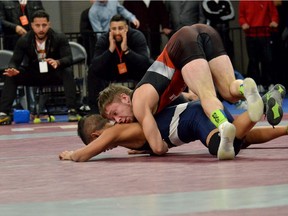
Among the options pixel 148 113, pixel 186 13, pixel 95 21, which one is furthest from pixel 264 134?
pixel 186 13

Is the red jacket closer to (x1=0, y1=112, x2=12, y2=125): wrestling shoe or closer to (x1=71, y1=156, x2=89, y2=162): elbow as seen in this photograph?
(x1=0, y1=112, x2=12, y2=125): wrestling shoe

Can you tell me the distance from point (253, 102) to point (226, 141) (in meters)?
0.27

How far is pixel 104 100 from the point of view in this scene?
548 cm

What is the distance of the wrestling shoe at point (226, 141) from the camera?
498cm

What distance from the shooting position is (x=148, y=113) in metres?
5.40

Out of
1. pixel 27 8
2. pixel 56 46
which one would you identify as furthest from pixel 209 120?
pixel 27 8

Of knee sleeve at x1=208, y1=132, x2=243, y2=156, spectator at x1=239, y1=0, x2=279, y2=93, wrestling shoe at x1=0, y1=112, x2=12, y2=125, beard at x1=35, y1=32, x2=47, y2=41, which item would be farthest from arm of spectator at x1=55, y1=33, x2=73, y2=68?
knee sleeve at x1=208, y1=132, x2=243, y2=156

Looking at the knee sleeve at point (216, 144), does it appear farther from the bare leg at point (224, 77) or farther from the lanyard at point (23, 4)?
the lanyard at point (23, 4)

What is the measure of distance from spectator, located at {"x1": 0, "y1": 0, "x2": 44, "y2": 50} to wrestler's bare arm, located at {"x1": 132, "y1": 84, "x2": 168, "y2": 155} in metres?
6.45

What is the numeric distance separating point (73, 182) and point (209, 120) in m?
1.18

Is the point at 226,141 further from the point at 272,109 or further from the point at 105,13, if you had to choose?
the point at 105,13

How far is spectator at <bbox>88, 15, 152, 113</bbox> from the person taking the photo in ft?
33.5

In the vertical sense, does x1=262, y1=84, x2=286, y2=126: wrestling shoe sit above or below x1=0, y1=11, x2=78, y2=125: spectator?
above

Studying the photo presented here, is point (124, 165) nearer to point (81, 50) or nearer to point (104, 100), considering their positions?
point (104, 100)
